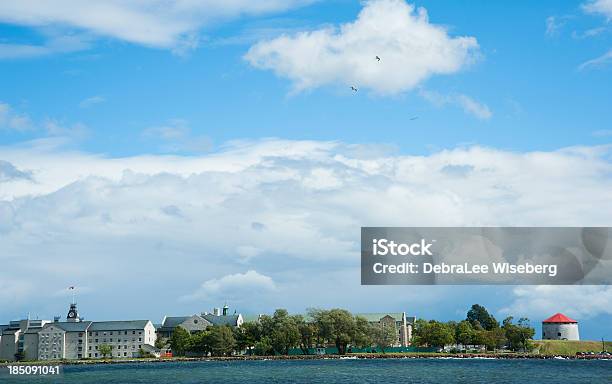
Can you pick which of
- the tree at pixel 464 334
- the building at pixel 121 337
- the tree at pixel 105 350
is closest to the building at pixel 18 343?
the building at pixel 121 337

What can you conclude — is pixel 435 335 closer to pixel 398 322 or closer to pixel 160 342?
pixel 398 322

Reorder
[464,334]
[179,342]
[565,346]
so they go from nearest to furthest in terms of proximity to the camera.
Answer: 1. [179,342]
2. [464,334]
3. [565,346]

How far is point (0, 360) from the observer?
538 feet

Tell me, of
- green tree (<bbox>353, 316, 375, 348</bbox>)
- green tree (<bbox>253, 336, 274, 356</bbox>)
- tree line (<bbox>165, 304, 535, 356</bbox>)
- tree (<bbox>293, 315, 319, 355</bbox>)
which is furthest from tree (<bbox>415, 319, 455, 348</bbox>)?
green tree (<bbox>253, 336, 274, 356</bbox>)

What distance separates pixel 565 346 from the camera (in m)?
159

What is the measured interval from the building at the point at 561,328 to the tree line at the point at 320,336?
1667 cm

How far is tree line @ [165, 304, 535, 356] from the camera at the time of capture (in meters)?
140

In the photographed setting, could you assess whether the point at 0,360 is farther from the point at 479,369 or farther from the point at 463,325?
the point at 479,369

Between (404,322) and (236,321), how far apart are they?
3599cm

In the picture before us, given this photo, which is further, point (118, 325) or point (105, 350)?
point (118, 325)

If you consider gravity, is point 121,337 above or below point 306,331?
below

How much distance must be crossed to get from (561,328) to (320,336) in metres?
58.4

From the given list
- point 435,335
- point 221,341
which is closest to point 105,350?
point 221,341

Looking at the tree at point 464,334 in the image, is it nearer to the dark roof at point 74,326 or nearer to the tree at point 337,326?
the tree at point 337,326
